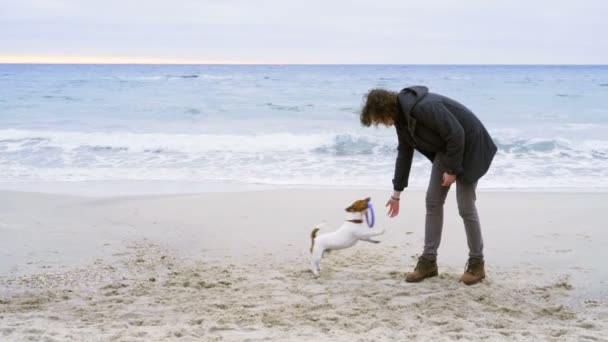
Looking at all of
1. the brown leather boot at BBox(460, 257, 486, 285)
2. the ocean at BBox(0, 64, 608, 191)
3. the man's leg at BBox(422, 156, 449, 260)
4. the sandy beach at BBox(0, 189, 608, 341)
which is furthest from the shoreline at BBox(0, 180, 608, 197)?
the brown leather boot at BBox(460, 257, 486, 285)

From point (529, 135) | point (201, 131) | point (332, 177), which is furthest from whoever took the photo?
point (201, 131)

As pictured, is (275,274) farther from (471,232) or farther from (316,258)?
(471,232)

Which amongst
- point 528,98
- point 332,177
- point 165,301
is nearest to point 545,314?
point 165,301

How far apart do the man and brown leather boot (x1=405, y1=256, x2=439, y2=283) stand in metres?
0.02

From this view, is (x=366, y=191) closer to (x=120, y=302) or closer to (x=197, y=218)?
(x=197, y=218)

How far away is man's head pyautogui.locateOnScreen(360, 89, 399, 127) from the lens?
3652mm

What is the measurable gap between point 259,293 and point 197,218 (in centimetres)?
217

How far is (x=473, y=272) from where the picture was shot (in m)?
4.05

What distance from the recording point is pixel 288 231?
18.1 ft

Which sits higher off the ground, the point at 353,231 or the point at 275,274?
the point at 353,231

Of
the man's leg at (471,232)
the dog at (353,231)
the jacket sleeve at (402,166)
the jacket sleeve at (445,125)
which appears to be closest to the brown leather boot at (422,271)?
the man's leg at (471,232)

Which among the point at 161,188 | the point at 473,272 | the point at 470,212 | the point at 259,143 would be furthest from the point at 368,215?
the point at 259,143

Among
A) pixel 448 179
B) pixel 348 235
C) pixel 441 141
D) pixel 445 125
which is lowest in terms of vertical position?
pixel 348 235

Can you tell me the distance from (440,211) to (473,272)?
44 centimetres
